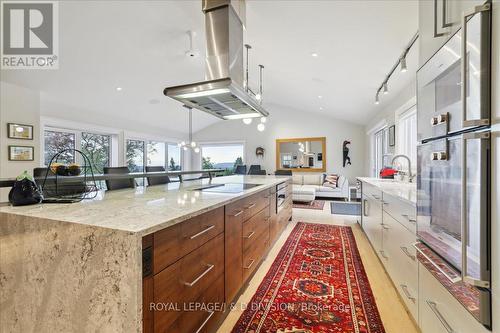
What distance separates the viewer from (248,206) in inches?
75.0

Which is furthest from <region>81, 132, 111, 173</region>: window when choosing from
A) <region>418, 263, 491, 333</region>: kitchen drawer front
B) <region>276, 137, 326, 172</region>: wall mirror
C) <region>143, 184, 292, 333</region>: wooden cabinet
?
<region>418, 263, 491, 333</region>: kitchen drawer front

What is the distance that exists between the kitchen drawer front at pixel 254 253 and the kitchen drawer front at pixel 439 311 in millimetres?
1191

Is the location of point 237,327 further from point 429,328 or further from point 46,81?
point 46,81

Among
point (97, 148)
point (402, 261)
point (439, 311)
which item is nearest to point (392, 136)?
point (402, 261)

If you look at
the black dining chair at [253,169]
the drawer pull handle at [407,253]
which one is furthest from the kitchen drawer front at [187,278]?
the black dining chair at [253,169]

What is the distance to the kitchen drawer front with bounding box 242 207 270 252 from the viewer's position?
72.9 inches

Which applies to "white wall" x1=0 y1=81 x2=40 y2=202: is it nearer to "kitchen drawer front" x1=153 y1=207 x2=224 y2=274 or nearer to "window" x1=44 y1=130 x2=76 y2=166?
"window" x1=44 y1=130 x2=76 y2=166

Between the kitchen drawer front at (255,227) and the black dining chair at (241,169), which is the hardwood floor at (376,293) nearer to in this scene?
the kitchen drawer front at (255,227)

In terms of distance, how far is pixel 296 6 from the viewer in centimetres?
223

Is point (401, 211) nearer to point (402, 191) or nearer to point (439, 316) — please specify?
point (402, 191)

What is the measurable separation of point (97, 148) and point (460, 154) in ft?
22.1

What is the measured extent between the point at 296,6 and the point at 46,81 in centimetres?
435

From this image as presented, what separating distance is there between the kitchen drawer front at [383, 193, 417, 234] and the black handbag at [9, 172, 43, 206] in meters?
2.29

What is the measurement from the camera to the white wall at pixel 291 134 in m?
7.46
